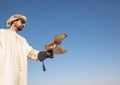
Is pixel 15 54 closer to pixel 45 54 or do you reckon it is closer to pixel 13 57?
pixel 13 57

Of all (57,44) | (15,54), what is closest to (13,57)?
(15,54)

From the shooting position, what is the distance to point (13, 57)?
6.45 m

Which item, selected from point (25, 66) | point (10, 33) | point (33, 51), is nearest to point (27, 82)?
point (25, 66)

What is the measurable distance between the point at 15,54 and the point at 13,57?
115 mm

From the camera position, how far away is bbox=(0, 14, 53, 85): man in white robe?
20.4 ft

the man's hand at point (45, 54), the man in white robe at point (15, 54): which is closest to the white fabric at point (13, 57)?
the man in white robe at point (15, 54)

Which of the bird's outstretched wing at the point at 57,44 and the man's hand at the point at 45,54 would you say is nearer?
the bird's outstretched wing at the point at 57,44

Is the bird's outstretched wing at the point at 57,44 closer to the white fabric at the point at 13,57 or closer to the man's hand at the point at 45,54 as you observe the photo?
the man's hand at the point at 45,54

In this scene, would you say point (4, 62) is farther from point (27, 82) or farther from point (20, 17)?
point (20, 17)

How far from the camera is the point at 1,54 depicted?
6328mm

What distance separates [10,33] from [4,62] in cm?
90

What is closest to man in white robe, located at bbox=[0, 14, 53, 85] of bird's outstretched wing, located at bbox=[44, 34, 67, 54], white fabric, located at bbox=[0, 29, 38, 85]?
white fabric, located at bbox=[0, 29, 38, 85]

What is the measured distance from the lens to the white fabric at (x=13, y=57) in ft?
20.3

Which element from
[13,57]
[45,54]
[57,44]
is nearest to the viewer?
[57,44]
